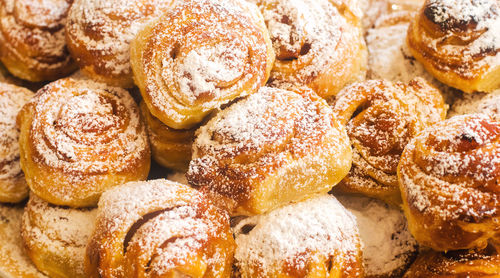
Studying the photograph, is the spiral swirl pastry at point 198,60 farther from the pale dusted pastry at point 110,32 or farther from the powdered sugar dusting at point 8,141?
the powdered sugar dusting at point 8,141

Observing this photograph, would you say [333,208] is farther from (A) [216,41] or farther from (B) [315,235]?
(A) [216,41]

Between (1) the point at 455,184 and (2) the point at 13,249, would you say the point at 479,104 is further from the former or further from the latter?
(2) the point at 13,249

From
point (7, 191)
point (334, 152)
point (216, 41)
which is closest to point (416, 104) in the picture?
point (334, 152)

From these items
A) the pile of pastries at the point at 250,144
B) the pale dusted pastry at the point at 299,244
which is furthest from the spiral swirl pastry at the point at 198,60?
the pale dusted pastry at the point at 299,244

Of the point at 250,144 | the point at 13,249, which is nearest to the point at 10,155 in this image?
the point at 13,249

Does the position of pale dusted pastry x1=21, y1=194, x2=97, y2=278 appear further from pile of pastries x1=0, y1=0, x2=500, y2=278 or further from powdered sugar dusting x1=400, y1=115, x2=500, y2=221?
powdered sugar dusting x1=400, y1=115, x2=500, y2=221

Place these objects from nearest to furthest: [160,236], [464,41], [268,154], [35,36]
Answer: [160,236], [268,154], [464,41], [35,36]
